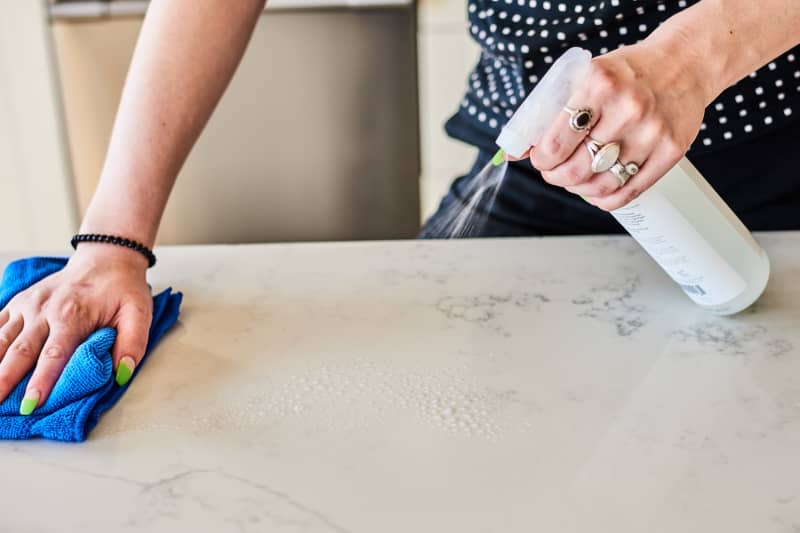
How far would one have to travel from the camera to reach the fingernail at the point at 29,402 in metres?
0.54

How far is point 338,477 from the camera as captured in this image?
1.56ft

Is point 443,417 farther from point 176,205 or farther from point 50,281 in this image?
point 176,205

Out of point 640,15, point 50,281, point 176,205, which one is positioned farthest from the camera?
point 176,205

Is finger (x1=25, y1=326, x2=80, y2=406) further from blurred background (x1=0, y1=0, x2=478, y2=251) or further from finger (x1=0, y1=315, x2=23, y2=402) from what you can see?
blurred background (x1=0, y1=0, x2=478, y2=251)

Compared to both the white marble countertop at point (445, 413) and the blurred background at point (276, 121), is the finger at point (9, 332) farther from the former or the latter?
the blurred background at point (276, 121)

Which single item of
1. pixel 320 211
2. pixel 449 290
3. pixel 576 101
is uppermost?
pixel 576 101

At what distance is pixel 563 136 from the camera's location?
54cm

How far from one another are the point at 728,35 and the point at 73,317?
0.53 m

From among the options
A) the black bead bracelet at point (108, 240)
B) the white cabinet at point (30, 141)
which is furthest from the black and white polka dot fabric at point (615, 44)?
the white cabinet at point (30, 141)

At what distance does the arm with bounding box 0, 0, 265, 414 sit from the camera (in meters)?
0.61

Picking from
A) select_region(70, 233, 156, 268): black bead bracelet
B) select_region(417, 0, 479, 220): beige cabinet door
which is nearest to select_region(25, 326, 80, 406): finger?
Answer: select_region(70, 233, 156, 268): black bead bracelet

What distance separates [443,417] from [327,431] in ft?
0.25

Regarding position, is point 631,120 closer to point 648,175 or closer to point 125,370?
point 648,175

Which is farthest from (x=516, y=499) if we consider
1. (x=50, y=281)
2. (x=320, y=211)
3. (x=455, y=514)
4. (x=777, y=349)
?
(x=320, y=211)
